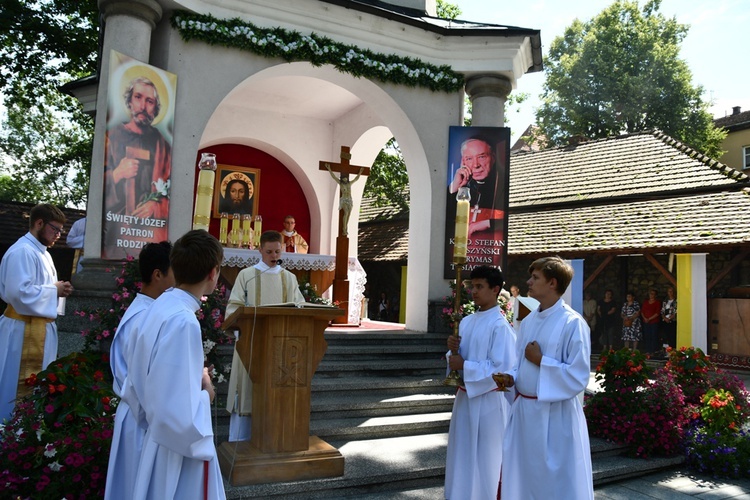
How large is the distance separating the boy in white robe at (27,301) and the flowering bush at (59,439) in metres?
1.32

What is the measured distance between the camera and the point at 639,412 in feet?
21.3

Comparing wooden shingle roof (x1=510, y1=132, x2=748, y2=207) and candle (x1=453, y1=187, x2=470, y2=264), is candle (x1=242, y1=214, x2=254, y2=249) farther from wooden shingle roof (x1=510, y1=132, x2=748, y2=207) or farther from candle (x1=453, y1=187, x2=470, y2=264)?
wooden shingle roof (x1=510, y1=132, x2=748, y2=207)

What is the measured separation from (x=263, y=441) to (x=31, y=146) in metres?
32.6

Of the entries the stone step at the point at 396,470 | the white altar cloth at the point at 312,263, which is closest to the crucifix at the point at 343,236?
the white altar cloth at the point at 312,263

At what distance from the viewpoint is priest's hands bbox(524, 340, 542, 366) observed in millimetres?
4087

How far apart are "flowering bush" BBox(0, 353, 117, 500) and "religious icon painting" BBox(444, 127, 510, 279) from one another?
6237 millimetres

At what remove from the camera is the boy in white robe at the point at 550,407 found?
3.97 m

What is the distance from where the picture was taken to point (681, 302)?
1375cm

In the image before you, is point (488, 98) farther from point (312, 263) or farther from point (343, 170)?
point (312, 263)

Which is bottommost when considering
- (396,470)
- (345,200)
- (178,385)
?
(396,470)

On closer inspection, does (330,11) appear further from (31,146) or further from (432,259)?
(31,146)

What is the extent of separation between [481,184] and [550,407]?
5882mm

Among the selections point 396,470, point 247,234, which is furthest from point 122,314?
point 247,234

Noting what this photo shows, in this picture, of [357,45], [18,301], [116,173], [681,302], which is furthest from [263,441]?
[681,302]
